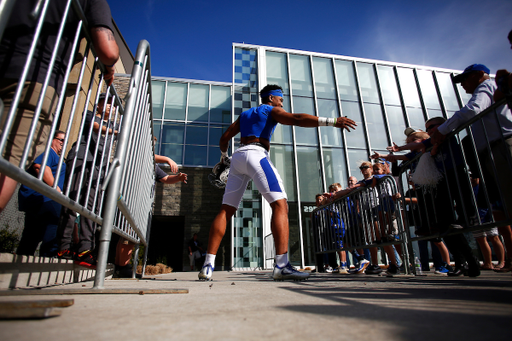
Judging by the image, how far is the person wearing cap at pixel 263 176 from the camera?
2.36 metres

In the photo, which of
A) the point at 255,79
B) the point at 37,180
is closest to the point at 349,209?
the point at 37,180

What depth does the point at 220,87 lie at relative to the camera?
14.9m

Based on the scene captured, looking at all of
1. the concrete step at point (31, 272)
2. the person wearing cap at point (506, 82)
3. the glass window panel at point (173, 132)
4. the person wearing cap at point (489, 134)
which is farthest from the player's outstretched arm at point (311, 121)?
the glass window panel at point (173, 132)

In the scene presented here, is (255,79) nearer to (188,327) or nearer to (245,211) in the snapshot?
(245,211)

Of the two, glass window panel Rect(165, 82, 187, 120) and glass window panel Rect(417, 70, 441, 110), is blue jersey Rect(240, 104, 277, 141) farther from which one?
glass window panel Rect(417, 70, 441, 110)

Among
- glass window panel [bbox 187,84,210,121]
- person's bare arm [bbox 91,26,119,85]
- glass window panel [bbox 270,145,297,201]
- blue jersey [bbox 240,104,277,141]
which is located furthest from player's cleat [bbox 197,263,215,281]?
glass window panel [bbox 187,84,210,121]

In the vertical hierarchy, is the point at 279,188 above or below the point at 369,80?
below

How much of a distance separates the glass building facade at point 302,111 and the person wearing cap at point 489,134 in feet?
26.0

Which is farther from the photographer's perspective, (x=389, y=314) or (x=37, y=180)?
(x=37, y=180)

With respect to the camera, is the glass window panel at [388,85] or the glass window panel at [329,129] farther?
the glass window panel at [388,85]

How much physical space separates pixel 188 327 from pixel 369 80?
14050 millimetres

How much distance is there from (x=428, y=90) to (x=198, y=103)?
1094 centimetres

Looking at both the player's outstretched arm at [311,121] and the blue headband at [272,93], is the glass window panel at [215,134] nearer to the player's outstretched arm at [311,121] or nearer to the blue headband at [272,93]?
the blue headband at [272,93]

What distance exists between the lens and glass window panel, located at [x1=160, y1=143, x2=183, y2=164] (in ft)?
42.2
